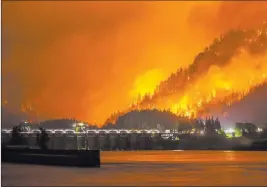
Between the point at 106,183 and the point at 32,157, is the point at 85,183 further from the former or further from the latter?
the point at 32,157

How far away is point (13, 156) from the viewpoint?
81500 millimetres

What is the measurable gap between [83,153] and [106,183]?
29.0 m

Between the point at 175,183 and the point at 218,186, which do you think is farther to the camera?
the point at 175,183

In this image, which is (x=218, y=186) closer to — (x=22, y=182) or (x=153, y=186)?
(x=153, y=186)

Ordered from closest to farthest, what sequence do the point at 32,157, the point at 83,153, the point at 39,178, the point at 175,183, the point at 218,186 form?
the point at 218,186, the point at 175,183, the point at 39,178, the point at 83,153, the point at 32,157

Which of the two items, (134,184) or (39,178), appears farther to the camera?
(39,178)

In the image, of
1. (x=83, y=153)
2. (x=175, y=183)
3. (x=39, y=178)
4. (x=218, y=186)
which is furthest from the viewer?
(x=83, y=153)

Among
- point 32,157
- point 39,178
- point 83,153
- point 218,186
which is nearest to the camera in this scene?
point 218,186

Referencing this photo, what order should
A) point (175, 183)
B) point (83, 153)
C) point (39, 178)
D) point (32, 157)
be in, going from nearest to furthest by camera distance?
point (175, 183) → point (39, 178) → point (83, 153) → point (32, 157)

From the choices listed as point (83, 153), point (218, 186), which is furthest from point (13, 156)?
point (218, 186)

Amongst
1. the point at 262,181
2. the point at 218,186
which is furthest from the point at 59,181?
the point at 262,181

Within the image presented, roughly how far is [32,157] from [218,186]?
4129 cm

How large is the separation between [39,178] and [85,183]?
556 centimetres

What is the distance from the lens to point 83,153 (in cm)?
7350
